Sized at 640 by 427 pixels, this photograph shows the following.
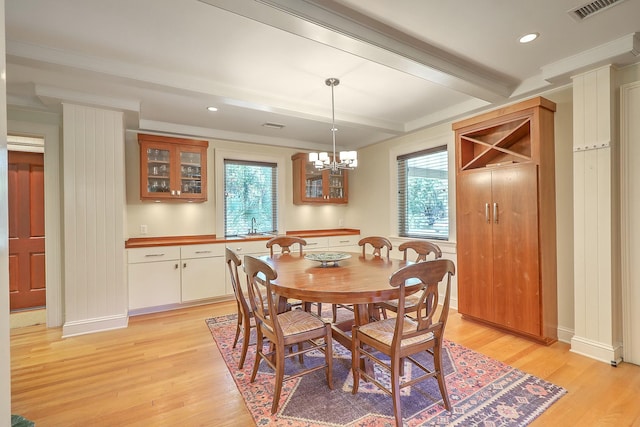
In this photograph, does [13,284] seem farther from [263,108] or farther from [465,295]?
[465,295]

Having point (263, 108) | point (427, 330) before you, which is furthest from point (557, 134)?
point (263, 108)

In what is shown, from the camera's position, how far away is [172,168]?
4023 mm

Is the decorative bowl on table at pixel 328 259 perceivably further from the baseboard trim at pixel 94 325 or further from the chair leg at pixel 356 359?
the baseboard trim at pixel 94 325

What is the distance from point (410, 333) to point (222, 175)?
3662 mm

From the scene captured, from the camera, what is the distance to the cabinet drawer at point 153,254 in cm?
357

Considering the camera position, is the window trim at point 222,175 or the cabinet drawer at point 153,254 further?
the window trim at point 222,175

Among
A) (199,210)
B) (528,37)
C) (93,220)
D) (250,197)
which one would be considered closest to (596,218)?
(528,37)

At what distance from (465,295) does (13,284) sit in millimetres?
5809

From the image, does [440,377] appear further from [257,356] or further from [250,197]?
[250,197]

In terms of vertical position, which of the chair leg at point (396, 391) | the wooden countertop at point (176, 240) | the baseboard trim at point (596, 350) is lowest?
the baseboard trim at point (596, 350)

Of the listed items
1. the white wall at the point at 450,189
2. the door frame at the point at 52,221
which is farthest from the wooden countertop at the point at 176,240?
the white wall at the point at 450,189

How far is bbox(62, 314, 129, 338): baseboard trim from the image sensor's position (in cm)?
307

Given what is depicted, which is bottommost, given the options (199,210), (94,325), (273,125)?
(94,325)

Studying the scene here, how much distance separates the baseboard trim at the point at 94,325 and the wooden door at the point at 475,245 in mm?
3853
